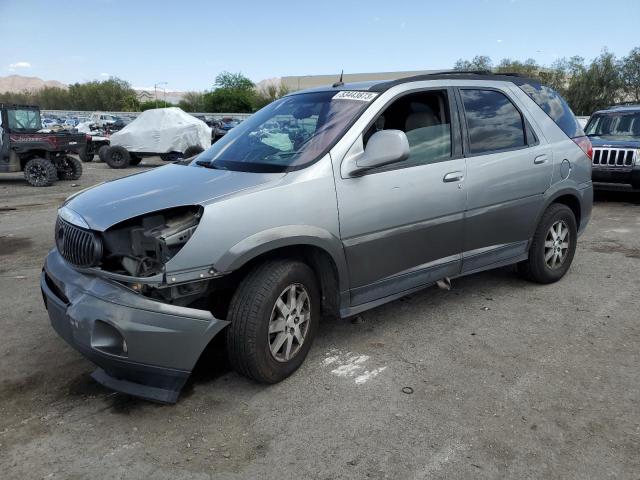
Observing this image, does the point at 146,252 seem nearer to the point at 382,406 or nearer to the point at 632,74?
the point at 382,406

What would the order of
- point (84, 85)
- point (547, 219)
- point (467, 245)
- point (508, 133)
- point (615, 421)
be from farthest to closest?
1. point (84, 85)
2. point (547, 219)
3. point (508, 133)
4. point (467, 245)
5. point (615, 421)

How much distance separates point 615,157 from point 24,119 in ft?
46.4

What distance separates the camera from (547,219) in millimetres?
4555

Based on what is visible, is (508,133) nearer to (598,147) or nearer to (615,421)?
(615,421)

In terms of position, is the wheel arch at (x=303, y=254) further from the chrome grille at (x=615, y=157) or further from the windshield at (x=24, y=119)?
the windshield at (x=24, y=119)

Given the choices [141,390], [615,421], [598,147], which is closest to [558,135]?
[615,421]

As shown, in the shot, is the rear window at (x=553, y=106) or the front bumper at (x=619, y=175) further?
the front bumper at (x=619, y=175)

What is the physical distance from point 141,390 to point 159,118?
16897mm

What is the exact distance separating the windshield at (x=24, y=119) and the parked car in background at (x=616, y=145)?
44.8 ft

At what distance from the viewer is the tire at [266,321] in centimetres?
282

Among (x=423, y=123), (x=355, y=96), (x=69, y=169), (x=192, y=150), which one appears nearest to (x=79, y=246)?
(x=355, y=96)

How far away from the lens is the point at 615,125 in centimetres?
1012

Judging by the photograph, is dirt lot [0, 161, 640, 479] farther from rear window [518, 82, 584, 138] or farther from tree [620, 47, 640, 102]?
tree [620, 47, 640, 102]

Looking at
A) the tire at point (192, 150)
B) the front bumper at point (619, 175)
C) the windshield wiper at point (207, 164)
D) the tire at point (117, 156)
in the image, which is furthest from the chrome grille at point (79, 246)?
the tire at point (117, 156)
